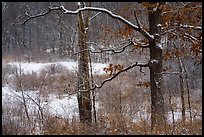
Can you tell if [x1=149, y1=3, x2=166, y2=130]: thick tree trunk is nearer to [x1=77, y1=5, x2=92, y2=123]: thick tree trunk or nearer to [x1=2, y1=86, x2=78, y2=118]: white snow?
[x1=77, y1=5, x2=92, y2=123]: thick tree trunk

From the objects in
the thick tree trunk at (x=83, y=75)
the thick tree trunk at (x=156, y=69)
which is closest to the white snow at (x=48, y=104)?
the thick tree trunk at (x=83, y=75)

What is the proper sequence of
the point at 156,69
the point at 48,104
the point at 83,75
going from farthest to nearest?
the point at 48,104 → the point at 83,75 → the point at 156,69

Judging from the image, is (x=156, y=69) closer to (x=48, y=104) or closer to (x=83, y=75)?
(x=83, y=75)

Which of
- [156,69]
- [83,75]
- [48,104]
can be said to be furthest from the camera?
[48,104]

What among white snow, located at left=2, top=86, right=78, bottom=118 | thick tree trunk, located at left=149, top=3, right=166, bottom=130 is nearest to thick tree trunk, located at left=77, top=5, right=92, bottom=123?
white snow, located at left=2, top=86, right=78, bottom=118

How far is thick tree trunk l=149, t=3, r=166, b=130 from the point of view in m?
9.85

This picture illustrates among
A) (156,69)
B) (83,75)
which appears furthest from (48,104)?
(156,69)

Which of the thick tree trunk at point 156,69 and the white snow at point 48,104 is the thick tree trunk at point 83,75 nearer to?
the white snow at point 48,104

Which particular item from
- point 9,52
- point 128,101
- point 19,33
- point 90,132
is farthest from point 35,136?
point 19,33

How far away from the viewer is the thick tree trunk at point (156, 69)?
9852 millimetres

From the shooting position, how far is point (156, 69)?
9.96 meters

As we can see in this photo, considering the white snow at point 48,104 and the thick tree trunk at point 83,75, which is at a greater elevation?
the thick tree trunk at point 83,75

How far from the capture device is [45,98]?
2362 cm

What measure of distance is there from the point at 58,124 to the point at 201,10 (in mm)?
4815
